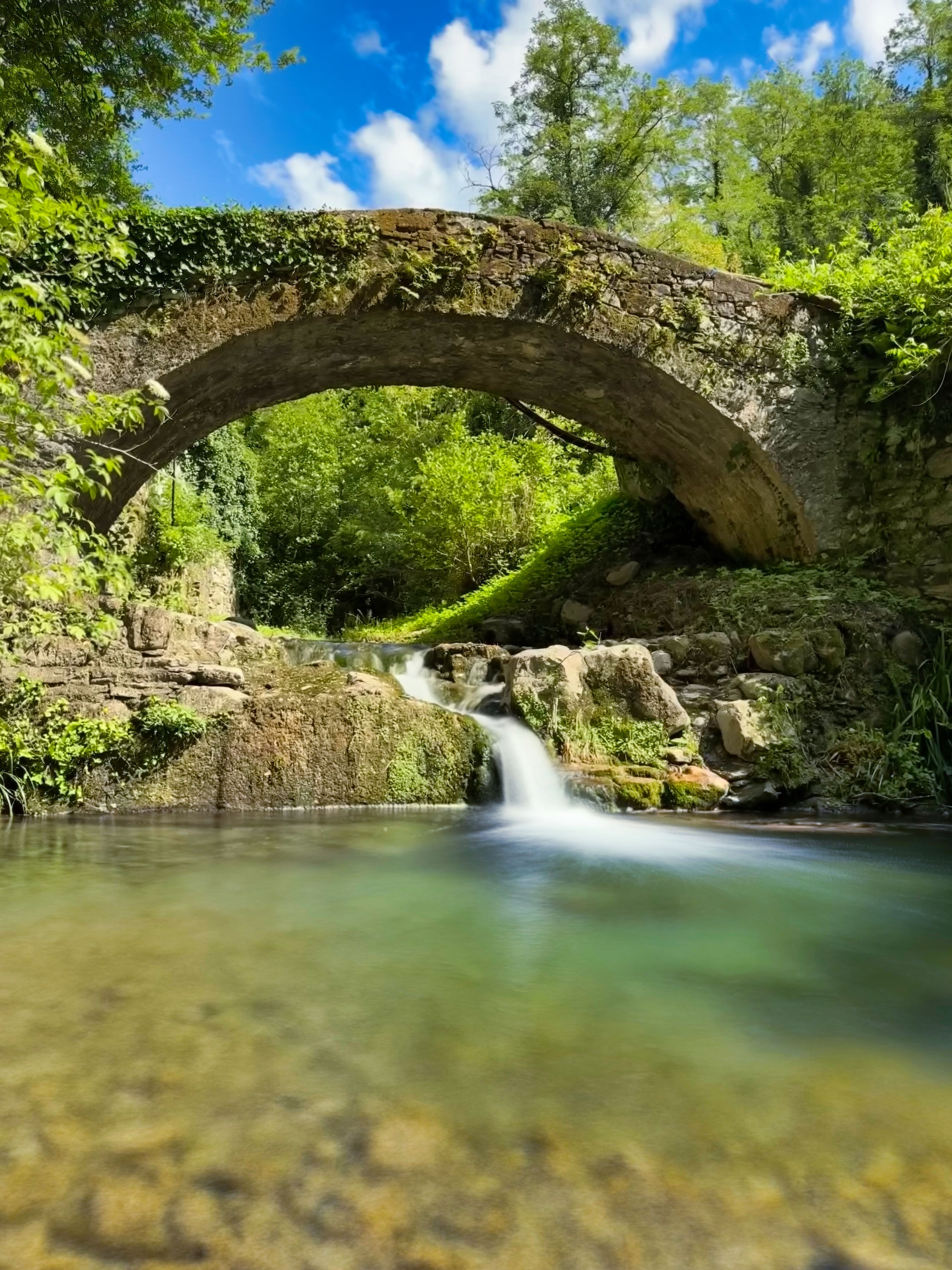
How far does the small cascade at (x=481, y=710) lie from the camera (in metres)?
6.57

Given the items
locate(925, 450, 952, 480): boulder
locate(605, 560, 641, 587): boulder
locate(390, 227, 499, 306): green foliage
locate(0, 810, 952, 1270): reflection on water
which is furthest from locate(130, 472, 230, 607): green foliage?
Result: locate(925, 450, 952, 480): boulder

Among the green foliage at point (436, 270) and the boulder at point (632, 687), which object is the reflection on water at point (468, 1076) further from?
the green foliage at point (436, 270)

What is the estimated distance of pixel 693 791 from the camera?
664cm

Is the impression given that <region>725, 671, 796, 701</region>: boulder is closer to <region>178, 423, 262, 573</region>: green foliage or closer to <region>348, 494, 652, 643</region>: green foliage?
<region>348, 494, 652, 643</region>: green foliage

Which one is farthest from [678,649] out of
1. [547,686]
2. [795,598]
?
[547,686]

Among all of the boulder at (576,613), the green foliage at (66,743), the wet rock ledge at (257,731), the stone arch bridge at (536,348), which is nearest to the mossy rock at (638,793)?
the wet rock ledge at (257,731)

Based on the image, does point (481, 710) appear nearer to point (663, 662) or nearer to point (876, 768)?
point (663, 662)

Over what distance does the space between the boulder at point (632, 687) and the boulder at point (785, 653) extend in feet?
3.54

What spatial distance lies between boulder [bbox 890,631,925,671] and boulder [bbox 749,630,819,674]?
2.67 ft

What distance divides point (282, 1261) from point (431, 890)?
2.59 metres

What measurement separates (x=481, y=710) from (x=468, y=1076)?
5702 millimetres

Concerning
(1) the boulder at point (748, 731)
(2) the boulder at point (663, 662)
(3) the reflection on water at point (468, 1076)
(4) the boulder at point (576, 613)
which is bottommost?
(3) the reflection on water at point (468, 1076)

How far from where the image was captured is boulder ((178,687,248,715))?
20.8ft

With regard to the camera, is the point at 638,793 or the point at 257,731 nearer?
the point at 257,731
